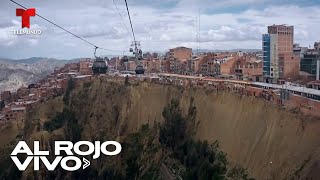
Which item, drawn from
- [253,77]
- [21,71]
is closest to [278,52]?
[253,77]

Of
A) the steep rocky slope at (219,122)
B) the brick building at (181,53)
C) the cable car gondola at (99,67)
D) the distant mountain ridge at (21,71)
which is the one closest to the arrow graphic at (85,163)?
the steep rocky slope at (219,122)

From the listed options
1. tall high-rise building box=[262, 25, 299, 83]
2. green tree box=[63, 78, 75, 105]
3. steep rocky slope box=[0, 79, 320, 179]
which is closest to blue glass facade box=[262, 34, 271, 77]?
tall high-rise building box=[262, 25, 299, 83]

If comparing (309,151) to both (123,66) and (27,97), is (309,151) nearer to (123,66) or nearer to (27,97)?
(27,97)

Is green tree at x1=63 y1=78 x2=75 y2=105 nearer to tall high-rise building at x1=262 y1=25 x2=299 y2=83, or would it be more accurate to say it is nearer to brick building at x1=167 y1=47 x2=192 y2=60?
tall high-rise building at x1=262 y1=25 x2=299 y2=83

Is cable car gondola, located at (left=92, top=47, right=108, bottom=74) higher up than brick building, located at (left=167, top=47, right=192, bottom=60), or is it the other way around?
brick building, located at (left=167, top=47, right=192, bottom=60)

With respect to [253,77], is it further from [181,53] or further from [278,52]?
[181,53]

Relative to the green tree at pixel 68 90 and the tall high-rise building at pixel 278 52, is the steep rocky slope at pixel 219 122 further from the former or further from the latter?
the tall high-rise building at pixel 278 52

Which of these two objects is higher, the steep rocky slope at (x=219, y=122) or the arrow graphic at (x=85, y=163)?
the steep rocky slope at (x=219, y=122)
